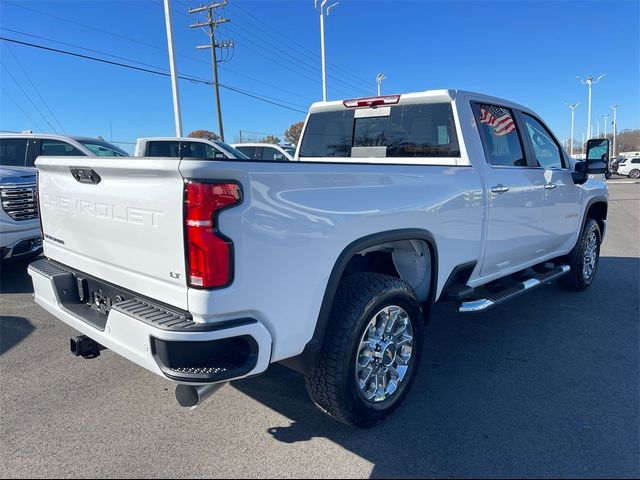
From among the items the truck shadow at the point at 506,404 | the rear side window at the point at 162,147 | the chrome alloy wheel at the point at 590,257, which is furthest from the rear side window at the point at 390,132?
the rear side window at the point at 162,147

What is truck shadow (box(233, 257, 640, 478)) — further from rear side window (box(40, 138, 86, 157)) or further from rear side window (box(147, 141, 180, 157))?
rear side window (box(147, 141, 180, 157))

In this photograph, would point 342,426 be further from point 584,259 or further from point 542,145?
point 584,259

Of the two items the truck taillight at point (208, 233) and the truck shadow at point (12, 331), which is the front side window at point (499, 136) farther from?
the truck shadow at point (12, 331)

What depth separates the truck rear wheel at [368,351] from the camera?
8.23 feet

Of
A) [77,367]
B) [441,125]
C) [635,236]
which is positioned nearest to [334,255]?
[441,125]

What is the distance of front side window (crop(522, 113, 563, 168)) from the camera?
14.5 ft

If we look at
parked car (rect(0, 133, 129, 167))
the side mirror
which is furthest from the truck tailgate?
parked car (rect(0, 133, 129, 167))

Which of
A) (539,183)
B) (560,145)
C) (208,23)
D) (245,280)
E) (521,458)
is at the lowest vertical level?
(521,458)

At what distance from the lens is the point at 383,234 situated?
267cm

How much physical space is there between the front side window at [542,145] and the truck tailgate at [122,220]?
3.63 metres

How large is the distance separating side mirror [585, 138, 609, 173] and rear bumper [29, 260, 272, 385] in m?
4.33

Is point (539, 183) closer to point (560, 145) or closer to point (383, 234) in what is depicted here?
point (560, 145)

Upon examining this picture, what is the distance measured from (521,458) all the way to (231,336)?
175cm

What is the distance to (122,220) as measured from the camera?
7.65 feet
